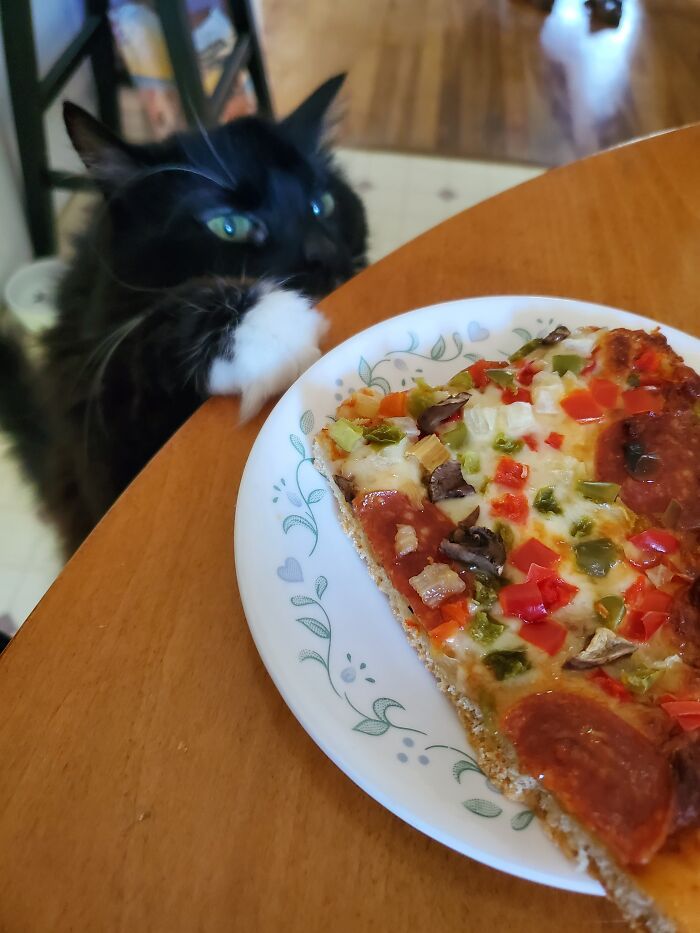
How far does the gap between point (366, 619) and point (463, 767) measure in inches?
6.9

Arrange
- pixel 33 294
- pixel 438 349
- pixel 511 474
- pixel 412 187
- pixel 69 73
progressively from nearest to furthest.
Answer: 1. pixel 511 474
2. pixel 438 349
3. pixel 33 294
4. pixel 69 73
5. pixel 412 187

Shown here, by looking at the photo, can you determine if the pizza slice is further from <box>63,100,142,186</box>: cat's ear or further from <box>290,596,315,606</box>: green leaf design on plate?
<box>63,100,142,186</box>: cat's ear

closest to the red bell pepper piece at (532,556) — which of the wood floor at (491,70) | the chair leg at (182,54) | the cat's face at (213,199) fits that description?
the cat's face at (213,199)

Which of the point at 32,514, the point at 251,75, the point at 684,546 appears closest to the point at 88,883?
the point at 684,546

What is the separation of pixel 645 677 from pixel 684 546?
17 centimetres

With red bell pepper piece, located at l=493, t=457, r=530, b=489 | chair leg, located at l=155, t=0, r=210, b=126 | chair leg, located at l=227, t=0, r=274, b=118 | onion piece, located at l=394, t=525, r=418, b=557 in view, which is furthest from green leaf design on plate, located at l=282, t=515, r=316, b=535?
chair leg, located at l=227, t=0, r=274, b=118

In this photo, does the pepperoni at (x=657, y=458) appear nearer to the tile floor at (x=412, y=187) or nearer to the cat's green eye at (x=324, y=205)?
the cat's green eye at (x=324, y=205)

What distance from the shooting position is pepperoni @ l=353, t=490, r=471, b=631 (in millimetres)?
702

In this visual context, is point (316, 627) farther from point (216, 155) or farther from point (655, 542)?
point (216, 155)

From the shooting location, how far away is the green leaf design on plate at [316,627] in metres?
0.70

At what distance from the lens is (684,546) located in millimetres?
738

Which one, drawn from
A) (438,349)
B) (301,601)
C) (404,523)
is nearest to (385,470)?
(404,523)

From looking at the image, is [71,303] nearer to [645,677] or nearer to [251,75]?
[645,677]

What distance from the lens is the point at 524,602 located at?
2.22ft
